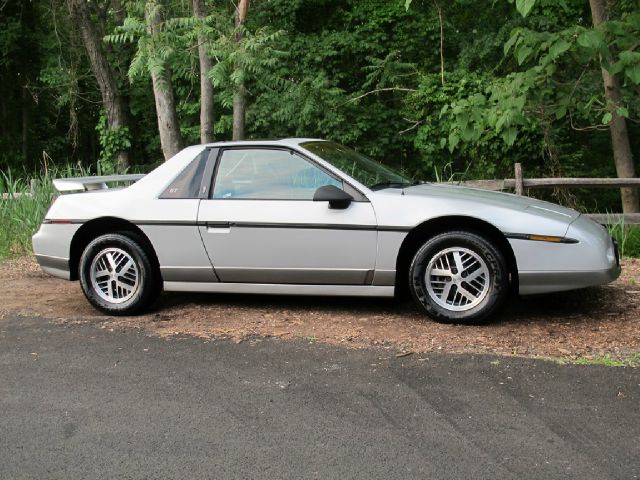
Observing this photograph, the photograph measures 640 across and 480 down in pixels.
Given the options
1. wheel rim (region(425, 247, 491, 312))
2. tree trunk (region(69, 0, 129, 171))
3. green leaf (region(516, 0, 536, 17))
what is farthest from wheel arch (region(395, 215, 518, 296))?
tree trunk (region(69, 0, 129, 171))

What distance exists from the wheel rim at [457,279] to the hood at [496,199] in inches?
18.4

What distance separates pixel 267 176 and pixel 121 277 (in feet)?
5.12

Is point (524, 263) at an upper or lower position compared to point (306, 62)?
lower

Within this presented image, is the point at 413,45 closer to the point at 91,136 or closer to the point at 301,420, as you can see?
the point at 91,136

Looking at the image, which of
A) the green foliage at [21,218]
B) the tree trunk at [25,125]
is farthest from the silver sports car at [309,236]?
the tree trunk at [25,125]

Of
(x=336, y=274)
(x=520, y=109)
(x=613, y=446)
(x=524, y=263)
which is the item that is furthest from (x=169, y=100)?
(x=613, y=446)

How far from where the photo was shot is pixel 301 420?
3945 millimetres

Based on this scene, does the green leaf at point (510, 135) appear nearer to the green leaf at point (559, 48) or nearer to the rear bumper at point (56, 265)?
the green leaf at point (559, 48)

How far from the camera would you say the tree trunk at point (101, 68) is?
20156 millimetres

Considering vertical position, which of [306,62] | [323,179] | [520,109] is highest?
[306,62]

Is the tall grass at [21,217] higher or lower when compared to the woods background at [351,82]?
lower

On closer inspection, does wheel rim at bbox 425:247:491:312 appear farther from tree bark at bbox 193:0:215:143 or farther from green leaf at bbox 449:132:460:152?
tree bark at bbox 193:0:215:143

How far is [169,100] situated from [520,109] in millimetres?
6594

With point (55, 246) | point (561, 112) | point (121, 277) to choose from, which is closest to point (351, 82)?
point (561, 112)
